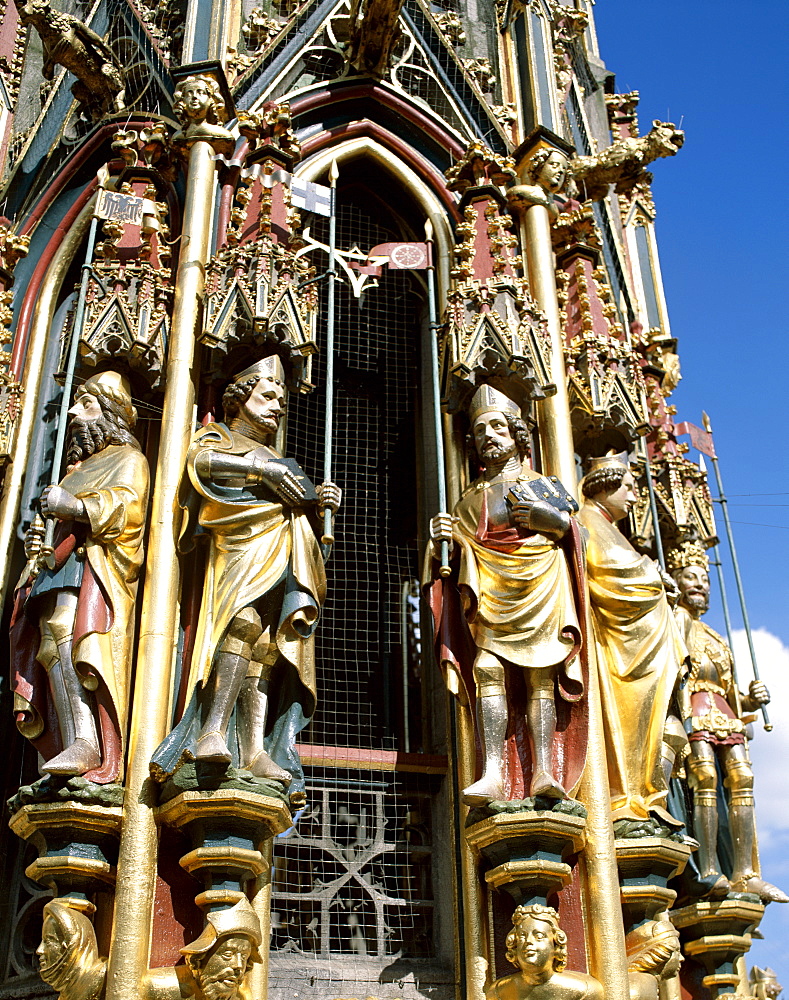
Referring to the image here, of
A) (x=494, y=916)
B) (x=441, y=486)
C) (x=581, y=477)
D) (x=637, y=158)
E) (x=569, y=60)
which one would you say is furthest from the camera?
(x=569, y=60)

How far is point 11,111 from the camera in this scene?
38.4ft

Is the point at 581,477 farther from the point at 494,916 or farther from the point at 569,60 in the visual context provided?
the point at 569,60

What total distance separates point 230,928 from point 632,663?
3.49m

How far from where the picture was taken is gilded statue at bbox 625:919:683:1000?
7.90 meters

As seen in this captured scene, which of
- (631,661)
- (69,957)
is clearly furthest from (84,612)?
(631,661)

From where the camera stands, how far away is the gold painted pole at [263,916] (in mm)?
7180

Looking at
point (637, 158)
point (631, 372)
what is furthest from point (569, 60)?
point (631, 372)

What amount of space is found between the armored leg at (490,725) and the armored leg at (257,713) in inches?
46.9

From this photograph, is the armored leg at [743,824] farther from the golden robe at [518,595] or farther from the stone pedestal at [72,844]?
the stone pedestal at [72,844]

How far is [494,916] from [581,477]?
3958mm

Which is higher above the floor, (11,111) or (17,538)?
(11,111)

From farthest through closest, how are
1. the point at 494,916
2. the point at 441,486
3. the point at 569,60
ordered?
the point at 569,60 < the point at 441,486 < the point at 494,916

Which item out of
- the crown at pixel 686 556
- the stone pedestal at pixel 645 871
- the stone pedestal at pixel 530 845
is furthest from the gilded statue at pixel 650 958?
the crown at pixel 686 556

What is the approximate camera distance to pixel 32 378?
10.3 m
